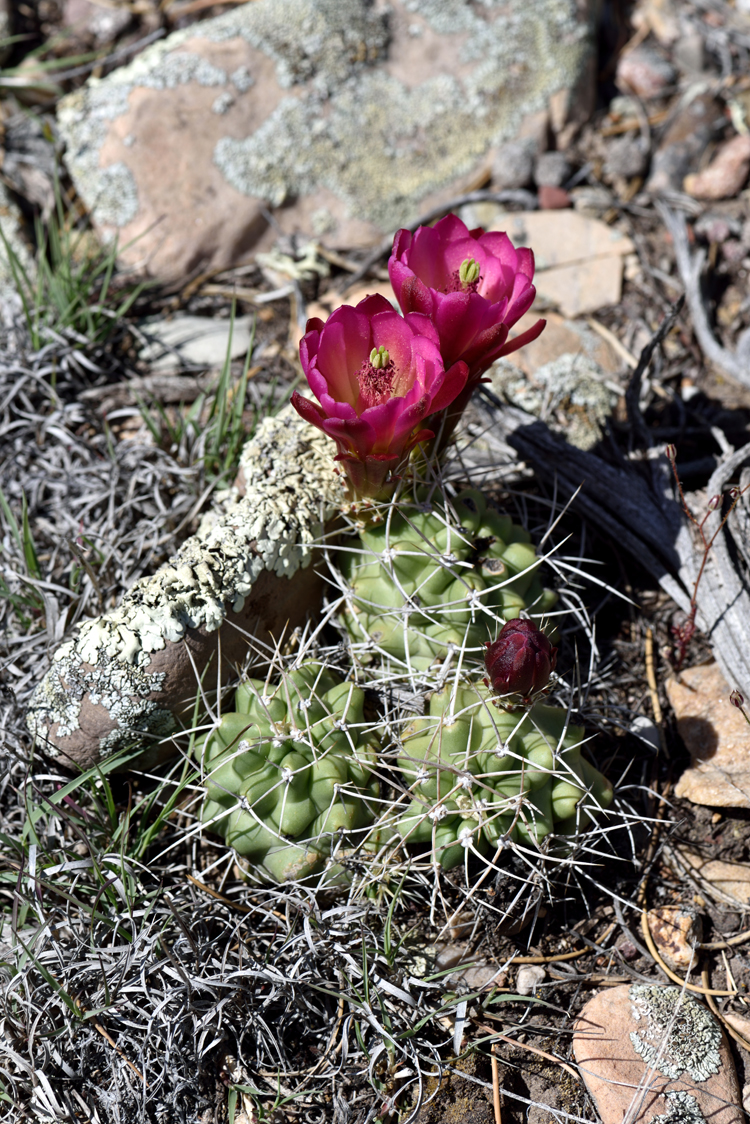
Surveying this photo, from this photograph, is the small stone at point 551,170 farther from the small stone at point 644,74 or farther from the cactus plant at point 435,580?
the cactus plant at point 435,580

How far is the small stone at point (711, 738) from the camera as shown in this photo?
7.80 feet

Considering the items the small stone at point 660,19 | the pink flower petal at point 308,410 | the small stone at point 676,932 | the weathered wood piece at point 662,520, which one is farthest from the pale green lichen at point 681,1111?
the small stone at point 660,19

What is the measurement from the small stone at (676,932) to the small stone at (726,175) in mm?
3107

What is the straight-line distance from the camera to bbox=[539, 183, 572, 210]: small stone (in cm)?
387

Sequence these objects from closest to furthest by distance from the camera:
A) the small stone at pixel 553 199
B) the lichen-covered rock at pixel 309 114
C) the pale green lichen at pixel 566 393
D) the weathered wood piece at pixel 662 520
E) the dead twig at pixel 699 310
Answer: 1. the weathered wood piece at pixel 662 520
2. the pale green lichen at pixel 566 393
3. the dead twig at pixel 699 310
4. the lichen-covered rock at pixel 309 114
5. the small stone at pixel 553 199

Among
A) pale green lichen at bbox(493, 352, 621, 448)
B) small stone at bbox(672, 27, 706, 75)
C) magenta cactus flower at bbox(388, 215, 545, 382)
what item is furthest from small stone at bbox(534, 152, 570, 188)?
magenta cactus flower at bbox(388, 215, 545, 382)

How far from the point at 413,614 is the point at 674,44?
3.73 metres

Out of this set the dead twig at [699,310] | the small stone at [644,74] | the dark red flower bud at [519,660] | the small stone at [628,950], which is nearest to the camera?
the dark red flower bud at [519,660]

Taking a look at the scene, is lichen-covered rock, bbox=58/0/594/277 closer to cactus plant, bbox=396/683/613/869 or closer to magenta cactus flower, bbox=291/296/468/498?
magenta cactus flower, bbox=291/296/468/498

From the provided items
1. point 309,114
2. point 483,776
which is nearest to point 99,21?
point 309,114

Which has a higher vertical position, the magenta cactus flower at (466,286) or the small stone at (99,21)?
the small stone at (99,21)

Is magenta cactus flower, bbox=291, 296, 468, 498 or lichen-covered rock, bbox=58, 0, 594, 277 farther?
lichen-covered rock, bbox=58, 0, 594, 277

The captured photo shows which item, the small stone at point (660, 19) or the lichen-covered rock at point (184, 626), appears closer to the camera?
the lichen-covered rock at point (184, 626)

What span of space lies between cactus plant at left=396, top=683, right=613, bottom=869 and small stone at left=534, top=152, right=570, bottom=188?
2.75 m
